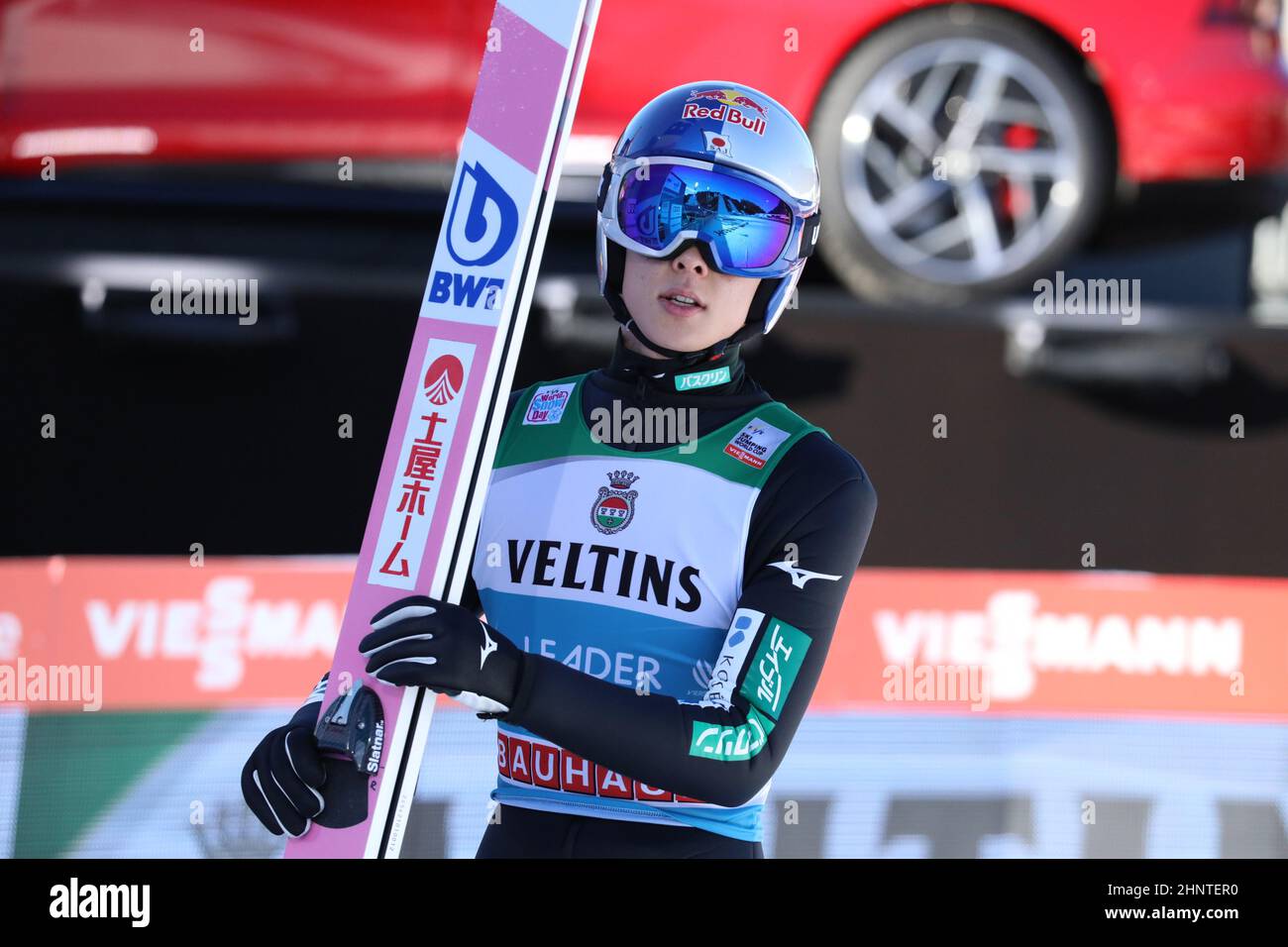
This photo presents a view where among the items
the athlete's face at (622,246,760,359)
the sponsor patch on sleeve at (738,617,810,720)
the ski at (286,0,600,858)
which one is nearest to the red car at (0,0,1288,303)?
the ski at (286,0,600,858)

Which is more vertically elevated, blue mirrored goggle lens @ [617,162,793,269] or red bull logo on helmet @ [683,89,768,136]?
red bull logo on helmet @ [683,89,768,136]

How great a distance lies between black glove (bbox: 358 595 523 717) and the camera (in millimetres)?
1601

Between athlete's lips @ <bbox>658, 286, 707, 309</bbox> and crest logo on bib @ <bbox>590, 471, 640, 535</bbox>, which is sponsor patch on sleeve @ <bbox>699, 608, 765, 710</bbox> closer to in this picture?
crest logo on bib @ <bbox>590, 471, 640, 535</bbox>

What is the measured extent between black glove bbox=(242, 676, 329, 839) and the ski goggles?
0.75m

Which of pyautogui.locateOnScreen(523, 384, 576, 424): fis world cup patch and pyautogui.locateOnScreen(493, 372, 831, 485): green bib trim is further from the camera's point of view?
pyautogui.locateOnScreen(523, 384, 576, 424): fis world cup patch

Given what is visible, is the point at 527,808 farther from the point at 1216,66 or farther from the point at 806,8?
the point at 1216,66

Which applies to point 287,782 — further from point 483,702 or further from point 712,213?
point 712,213

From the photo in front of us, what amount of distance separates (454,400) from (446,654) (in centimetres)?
41

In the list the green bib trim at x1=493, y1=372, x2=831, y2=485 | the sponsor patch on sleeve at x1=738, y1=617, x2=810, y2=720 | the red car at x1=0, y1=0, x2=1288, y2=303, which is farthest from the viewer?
the red car at x1=0, y1=0, x2=1288, y2=303

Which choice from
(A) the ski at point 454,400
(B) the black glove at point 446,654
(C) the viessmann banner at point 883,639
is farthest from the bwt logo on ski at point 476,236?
(C) the viessmann banner at point 883,639

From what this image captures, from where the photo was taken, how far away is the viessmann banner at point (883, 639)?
3471 millimetres

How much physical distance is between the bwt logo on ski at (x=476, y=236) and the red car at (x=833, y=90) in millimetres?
2147

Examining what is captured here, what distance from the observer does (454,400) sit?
1.90m

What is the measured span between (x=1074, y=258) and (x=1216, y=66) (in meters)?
0.71
